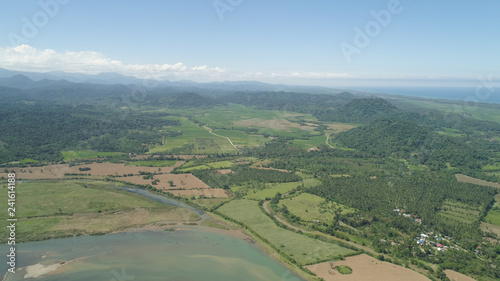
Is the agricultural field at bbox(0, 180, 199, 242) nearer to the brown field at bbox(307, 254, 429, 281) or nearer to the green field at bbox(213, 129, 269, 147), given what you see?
the brown field at bbox(307, 254, 429, 281)

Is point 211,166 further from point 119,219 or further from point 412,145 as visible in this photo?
point 412,145

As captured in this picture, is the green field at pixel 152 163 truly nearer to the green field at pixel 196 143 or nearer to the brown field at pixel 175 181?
the brown field at pixel 175 181

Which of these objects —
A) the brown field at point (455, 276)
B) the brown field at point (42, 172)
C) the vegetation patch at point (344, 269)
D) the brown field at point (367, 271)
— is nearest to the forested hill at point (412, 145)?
the brown field at point (455, 276)

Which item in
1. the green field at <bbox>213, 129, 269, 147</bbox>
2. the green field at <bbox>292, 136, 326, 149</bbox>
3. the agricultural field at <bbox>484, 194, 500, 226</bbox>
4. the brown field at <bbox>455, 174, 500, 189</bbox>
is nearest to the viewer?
the agricultural field at <bbox>484, 194, 500, 226</bbox>

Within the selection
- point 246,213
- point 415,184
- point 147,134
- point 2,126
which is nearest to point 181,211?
point 246,213

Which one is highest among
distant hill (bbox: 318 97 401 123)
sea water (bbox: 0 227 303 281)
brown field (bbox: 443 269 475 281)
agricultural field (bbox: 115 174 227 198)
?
distant hill (bbox: 318 97 401 123)

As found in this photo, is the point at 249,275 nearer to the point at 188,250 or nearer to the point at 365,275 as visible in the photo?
the point at 188,250

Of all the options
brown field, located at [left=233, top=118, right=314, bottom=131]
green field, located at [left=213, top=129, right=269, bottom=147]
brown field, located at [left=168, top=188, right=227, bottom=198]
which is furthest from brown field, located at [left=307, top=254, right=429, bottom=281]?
brown field, located at [left=233, top=118, right=314, bottom=131]

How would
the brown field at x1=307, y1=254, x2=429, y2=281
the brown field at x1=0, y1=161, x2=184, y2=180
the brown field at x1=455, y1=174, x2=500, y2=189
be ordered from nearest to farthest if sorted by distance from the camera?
the brown field at x1=307, y1=254, x2=429, y2=281 < the brown field at x1=455, y1=174, x2=500, y2=189 < the brown field at x1=0, y1=161, x2=184, y2=180
